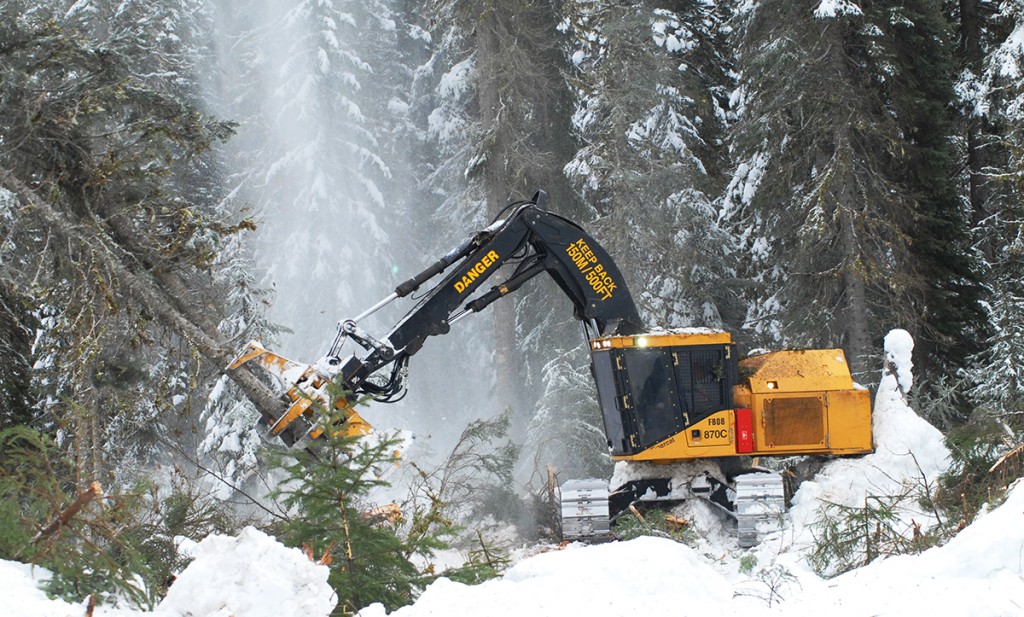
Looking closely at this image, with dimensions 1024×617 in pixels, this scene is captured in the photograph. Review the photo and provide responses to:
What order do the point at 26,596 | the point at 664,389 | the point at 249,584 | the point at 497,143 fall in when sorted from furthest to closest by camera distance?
the point at 497,143 → the point at 664,389 → the point at 249,584 → the point at 26,596

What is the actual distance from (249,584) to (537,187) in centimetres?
1845

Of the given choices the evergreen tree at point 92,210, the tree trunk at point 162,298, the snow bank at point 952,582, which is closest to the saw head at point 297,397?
the tree trunk at point 162,298

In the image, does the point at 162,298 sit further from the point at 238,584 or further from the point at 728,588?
the point at 728,588

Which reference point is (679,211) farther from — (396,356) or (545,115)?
(396,356)

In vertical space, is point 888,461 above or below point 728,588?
above

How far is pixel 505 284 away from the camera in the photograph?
409 inches

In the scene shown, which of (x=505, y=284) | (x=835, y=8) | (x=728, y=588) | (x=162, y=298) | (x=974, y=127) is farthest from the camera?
(x=974, y=127)

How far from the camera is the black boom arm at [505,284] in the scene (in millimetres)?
10039

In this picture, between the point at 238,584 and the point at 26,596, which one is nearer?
the point at 26,596

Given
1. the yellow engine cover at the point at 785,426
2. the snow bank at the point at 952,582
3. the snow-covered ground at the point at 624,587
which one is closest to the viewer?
the snow bank at the point at 952,582

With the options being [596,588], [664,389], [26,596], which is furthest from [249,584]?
[664,389]

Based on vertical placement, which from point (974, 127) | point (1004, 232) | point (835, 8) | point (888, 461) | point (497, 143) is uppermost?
point (497, 143)

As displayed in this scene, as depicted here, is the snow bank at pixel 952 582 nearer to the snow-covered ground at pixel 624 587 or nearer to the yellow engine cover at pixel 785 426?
the snow-covered ground at pixel 624 587

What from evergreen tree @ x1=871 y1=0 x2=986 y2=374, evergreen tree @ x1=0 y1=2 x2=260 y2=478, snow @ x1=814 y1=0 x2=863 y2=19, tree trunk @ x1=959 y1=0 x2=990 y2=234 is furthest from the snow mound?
tree trunk @ x1=959 y1=0 x2=990 y2=234
